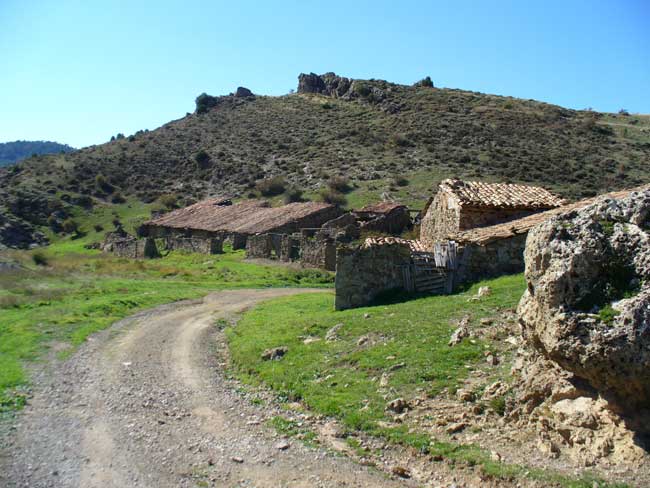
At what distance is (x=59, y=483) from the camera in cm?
765

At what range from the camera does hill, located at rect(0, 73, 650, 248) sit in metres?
53.0

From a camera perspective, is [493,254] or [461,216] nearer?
[493,254]

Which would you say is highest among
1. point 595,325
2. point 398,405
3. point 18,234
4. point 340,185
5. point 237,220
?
point 340,185

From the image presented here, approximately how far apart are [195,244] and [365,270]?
26578 millimetres

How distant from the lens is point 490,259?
16.0m

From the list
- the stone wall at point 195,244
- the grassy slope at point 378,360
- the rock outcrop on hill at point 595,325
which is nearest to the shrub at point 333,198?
the stone wall at point 195,244

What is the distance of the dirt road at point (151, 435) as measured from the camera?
770 centimetres

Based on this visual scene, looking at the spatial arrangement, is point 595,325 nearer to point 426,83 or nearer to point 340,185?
point 340,185

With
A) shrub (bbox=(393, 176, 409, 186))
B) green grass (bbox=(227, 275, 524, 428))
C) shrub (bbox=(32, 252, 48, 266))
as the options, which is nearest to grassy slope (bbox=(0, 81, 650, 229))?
shrub (bbox=(393, 176, 409, 186))

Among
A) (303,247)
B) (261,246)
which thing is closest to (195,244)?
(261,246)

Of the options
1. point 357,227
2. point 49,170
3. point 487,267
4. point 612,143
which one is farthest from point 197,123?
point 487,267

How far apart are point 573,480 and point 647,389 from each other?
1230 millimetres

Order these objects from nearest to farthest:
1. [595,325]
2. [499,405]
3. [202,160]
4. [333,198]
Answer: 1. [595,325]
2. [499,405]
3. [333,198]
4. [202,160]

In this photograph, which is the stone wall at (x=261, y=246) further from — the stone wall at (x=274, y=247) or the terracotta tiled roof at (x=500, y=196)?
the terracotta tiled roof at (x=500, y=196)
